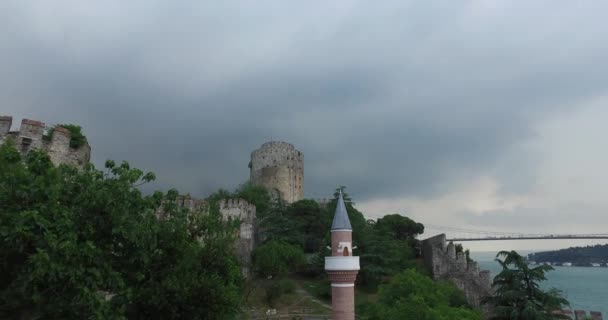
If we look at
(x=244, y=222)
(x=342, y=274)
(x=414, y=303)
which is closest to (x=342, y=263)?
(x=342, y=274)

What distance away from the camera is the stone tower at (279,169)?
7450 cm

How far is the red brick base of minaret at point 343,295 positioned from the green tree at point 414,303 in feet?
7.59

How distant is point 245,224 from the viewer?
1984 inches

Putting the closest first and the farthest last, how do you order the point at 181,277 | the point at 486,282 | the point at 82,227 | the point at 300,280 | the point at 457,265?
the point at 82,227 < the point at 181,277 < the point at 486,282 < the point at 457,265 < the point at 300,280

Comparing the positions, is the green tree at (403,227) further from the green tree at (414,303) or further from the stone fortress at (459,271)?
the green tree at (414,303)

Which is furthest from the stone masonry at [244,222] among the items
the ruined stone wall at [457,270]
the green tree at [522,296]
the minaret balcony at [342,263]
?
the green tree at [522,296]

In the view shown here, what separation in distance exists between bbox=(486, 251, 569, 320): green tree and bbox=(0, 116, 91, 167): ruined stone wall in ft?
76.3

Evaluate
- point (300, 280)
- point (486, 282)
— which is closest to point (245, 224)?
point (300, 280)

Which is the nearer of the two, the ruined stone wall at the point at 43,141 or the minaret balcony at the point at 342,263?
the ruined stone wall at the point at 43,141

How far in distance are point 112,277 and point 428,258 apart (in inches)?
1632

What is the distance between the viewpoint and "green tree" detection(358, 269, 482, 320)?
2334 centimetres

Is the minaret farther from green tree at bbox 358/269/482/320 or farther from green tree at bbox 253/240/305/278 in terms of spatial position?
green tree at bbox 253/240/305/278

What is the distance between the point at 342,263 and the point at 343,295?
5.20 feet

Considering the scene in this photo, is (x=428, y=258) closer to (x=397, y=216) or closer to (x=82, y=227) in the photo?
(x=397, y=216)
